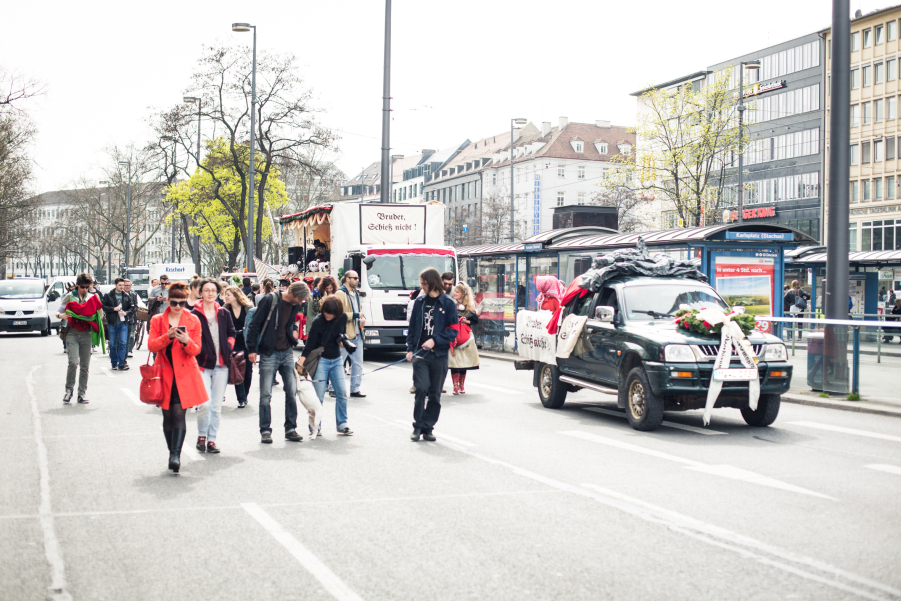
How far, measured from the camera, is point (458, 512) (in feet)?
22.6

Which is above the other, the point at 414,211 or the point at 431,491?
the point at 414,211

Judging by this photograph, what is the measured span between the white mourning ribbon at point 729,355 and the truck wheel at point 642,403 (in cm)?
52

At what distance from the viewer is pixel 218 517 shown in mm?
6750

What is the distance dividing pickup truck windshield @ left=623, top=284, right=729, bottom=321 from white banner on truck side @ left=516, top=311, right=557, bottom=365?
1532mm

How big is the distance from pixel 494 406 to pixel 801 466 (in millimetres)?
5398

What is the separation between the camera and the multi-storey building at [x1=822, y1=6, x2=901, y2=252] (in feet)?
214

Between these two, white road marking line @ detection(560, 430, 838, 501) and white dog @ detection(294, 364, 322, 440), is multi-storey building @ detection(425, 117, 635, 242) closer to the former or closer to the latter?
white dog @ detection(294, 364, 322, 440)

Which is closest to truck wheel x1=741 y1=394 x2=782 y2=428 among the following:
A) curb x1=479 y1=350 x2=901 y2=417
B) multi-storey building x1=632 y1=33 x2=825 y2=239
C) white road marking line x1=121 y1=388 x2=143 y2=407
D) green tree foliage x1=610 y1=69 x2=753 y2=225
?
curb x1=479 y1=350 x2=901 y2=417

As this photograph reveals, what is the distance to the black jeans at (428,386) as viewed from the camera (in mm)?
10312

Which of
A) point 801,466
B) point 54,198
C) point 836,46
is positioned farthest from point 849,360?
point 54,198

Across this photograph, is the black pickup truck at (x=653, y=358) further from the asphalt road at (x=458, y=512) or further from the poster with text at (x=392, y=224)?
the poster with text at (x=392, y=224)

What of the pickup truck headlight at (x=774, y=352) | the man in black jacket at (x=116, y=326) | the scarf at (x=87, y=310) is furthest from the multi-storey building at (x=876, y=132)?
the scarf at (x=87, y=310)

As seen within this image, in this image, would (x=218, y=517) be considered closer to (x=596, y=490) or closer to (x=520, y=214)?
(x=596, y=490)

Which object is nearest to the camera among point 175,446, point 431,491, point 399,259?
point 431,491
